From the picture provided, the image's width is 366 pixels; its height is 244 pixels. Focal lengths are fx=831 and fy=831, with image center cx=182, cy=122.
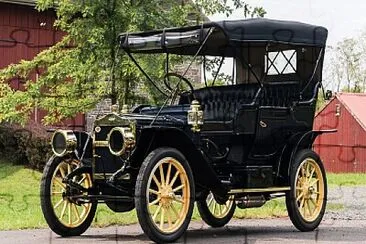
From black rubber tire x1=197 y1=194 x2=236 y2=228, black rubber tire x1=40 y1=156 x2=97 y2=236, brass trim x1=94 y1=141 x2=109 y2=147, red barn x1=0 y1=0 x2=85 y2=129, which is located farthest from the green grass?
brass trim x1=94 y1=141 x2=109 y2=147

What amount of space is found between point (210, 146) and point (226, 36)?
3.85 feet

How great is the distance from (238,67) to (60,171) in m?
2.92

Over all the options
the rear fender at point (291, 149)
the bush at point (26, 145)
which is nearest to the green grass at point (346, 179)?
the bush at point (26, 145)

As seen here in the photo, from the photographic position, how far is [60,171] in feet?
27.4

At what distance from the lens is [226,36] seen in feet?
27.9

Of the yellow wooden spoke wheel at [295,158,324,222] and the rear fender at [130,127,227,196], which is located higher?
the rear fender at [130,127,227,196]

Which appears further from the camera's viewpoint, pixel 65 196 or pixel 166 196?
pixel 65 196

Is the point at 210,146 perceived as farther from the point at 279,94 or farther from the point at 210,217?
the point at 210,217

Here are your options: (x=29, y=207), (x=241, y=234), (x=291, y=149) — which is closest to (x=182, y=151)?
(x=241, y=234)

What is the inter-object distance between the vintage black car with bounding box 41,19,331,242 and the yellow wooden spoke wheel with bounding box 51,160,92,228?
0.04ft

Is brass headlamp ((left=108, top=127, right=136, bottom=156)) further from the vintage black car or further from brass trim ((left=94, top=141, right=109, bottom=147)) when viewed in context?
brass trim ((left=94, top=141, right=109, bottom=147))

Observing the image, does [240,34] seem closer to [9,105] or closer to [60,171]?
[60,171]

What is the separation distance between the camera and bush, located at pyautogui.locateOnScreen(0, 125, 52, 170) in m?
16.3

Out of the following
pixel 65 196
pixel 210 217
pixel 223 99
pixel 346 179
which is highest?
pixel 223 99
